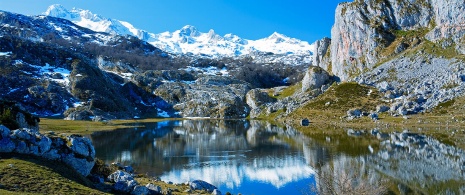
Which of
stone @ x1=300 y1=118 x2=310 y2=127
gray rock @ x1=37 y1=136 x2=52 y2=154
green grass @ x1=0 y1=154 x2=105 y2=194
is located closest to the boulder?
stone @ x1=300 y1=118 x2=310 y2=127

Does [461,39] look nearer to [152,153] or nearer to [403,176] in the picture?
[403,176]

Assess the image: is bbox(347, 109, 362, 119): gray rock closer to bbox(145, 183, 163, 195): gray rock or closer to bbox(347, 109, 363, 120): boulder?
Result: bbox(347, 109, 363, 120): boulder

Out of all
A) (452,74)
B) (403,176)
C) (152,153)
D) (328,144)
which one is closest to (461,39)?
(452,74)

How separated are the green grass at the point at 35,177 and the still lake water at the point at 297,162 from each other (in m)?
23.6

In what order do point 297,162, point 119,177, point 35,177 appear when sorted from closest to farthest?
point 35,177 < point 119,177 < point 297,162

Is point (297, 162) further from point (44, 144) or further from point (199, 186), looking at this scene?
point (44, 144)

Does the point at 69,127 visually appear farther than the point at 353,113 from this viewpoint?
No

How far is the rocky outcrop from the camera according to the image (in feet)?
101

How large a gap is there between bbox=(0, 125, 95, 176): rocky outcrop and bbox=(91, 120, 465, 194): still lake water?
18345 millimetres

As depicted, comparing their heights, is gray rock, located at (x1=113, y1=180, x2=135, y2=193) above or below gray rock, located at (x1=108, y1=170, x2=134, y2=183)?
below

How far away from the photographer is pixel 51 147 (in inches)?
1335

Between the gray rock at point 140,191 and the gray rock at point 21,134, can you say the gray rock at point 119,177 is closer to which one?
the gray rock at point 140,191

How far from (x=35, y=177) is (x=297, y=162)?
5085cm

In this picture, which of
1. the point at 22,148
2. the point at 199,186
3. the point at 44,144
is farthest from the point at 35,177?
the point at 199,186
